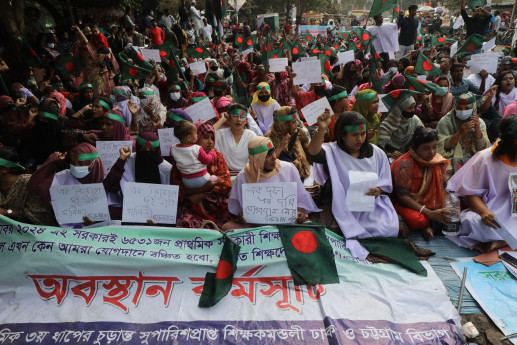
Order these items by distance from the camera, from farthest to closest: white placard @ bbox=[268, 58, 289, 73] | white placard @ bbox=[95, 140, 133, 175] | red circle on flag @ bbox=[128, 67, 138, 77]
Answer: white placard @ bbox=[268, 58, 289, 73] < red circle on flag @ bbox=[128, 67, 138, 77] < white placard @ bbox=[95, 140, 133, 175]

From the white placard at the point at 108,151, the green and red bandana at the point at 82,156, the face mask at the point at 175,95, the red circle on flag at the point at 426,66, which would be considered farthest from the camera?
the red circle on flag at the point at 426,66

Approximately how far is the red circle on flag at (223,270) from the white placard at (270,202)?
0.45m

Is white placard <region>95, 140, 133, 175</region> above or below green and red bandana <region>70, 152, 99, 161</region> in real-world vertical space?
below

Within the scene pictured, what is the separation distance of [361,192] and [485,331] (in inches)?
53.2

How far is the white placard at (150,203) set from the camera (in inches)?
120

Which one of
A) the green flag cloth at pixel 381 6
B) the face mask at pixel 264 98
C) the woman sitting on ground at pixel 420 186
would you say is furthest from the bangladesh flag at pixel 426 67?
the woman sitting on ground at pixel 420 186

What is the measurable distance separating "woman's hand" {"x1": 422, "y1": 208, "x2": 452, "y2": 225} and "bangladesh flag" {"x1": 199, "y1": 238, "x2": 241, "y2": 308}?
194 cm

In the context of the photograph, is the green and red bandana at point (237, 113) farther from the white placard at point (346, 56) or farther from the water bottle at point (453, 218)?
the white placard at point (346, 56)

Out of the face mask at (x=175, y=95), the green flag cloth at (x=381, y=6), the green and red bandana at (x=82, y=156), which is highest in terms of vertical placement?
the green flag cloth at (x=381, y=6)

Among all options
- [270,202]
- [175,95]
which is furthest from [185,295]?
[175,95]

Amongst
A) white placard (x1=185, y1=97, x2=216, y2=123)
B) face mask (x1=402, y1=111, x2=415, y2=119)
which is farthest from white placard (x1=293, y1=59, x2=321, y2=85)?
white placard (x1=185, y1=97, x2=216, y2=123)

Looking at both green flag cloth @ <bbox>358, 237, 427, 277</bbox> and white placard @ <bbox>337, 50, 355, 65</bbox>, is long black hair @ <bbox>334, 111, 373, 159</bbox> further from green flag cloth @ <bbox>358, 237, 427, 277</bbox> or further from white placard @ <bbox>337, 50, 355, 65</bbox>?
white placard @ <bbox>337, 50, 355, 65</bbox>

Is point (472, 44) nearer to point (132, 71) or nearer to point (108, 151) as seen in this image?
point (132, 71)

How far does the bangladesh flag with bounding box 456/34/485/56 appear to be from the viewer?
296 inches
